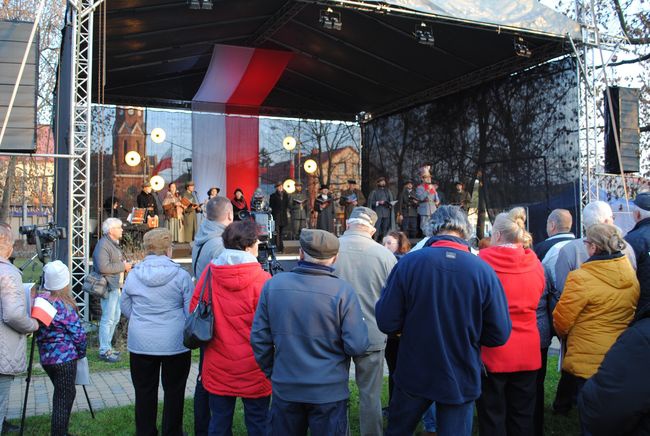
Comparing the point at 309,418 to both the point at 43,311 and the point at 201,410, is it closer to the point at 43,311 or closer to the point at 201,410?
the point at 201,410

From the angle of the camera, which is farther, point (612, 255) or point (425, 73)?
point (425, 73)

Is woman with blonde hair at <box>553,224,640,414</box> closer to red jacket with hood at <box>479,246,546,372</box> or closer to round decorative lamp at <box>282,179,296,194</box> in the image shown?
red jacket with hood at <box>479,246,546,372</box>

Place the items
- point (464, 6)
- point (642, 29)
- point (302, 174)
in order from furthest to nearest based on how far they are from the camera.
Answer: point (302, 174), point (642, 29), point (464, 6)

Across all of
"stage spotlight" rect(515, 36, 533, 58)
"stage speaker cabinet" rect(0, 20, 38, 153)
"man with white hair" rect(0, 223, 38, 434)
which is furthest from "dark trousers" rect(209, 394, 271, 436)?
"stage spotlight" rect(515, 36, 533, 58)

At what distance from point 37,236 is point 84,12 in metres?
3.98

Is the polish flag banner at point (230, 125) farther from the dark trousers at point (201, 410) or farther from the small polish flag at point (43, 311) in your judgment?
the dark trousers at point (201, 410)

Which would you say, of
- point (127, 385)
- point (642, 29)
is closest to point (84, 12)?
point (127, 385)

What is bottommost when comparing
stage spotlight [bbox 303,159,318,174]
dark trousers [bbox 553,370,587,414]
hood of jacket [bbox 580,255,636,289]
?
dark trousers [bbox 553,370,587,414]

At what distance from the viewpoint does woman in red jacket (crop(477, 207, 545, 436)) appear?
2984mm

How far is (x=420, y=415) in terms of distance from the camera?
2.69 meters

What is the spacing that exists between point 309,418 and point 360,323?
48 centimetres

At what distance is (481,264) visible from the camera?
8.50 ft

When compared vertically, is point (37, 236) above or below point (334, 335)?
above

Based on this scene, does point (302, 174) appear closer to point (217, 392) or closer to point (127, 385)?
point (127, 385)
